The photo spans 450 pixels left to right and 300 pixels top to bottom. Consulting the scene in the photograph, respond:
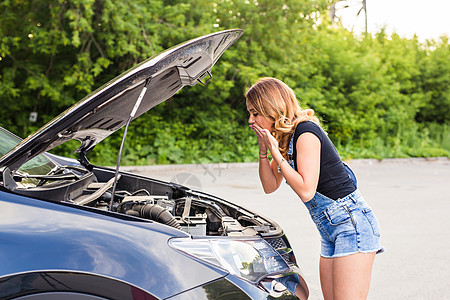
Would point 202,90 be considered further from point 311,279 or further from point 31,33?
point 311,279

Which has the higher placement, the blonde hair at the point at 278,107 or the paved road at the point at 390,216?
the blonde hair at the point at 278,107

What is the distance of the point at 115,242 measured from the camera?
1795mm

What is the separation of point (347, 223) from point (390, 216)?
5.02 m

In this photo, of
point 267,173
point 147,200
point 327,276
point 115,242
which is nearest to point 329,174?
point 267,173

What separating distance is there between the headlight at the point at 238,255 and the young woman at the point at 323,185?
0.17 meters

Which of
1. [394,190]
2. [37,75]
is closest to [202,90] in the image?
[37,75]

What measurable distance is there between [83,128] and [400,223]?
5.38 metres

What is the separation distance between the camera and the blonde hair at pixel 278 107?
2.43 meters

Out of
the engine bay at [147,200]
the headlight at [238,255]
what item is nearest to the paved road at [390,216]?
the engine bay at [147,200]

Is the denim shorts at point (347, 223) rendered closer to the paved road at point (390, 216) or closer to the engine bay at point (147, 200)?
the engine bay at point (147, 200)

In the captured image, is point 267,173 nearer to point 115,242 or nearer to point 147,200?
point 147,200

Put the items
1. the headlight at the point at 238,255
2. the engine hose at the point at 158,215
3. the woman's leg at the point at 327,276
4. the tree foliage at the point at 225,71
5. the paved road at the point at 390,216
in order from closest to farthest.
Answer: the headlight at the point at 238,255 < the engine hose at the point at 158,215 < the woman's leg at the point at 327,276 < the paved road at the point at 390,216 < the tree foliage at the point at 225,71

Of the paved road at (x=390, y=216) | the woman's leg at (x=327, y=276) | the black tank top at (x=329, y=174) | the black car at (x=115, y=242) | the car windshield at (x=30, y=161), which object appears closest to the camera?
the black car at (x=115, y=242)

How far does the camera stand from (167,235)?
191 centimetres
